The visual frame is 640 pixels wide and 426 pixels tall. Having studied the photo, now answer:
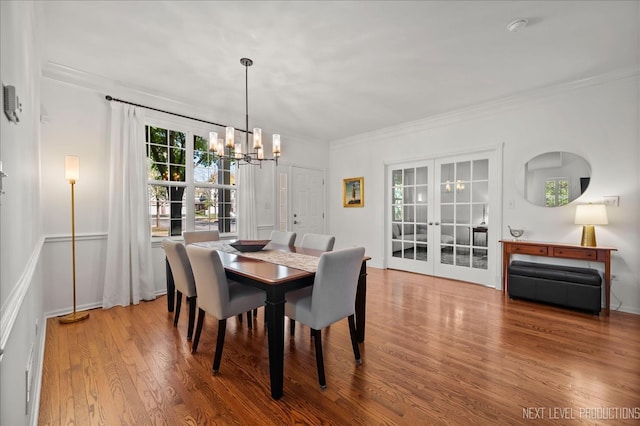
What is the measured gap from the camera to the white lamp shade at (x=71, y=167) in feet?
9.48

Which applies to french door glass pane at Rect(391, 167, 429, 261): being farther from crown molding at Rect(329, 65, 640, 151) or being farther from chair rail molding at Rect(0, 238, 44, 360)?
chair rail molding at Rect(0, 238, 44, 360)

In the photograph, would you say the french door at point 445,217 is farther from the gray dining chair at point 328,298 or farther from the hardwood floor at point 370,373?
the gray dining chair at point 328,298

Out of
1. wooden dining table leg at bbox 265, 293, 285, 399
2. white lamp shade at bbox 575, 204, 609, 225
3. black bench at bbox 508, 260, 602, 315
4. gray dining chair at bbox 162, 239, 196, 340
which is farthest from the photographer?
white lamp shade at bbox 575, 204, 609, 225

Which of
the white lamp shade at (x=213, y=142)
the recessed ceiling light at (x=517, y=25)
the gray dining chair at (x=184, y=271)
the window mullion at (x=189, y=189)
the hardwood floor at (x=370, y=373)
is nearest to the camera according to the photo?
the hardwood floor at (x=370, y=373)

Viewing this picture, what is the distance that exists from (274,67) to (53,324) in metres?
3.47

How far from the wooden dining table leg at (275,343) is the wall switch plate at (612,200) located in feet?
13.0

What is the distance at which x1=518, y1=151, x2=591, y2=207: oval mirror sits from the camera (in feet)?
11.3

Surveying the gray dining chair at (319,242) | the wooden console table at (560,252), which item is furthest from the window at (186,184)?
the wooden console table at (560,252)

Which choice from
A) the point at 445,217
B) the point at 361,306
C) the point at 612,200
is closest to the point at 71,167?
the point at 361,306

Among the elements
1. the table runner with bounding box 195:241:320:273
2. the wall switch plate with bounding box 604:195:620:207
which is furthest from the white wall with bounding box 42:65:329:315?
the wall switch plate with bounding box 604:195:620:207

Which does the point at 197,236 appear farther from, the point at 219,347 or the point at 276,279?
the point at 276,279

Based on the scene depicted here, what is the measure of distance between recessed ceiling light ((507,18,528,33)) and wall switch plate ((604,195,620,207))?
7.59ft

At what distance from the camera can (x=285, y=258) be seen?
8.13ft

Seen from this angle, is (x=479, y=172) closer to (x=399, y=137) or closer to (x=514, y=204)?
(x=514, y=204)
